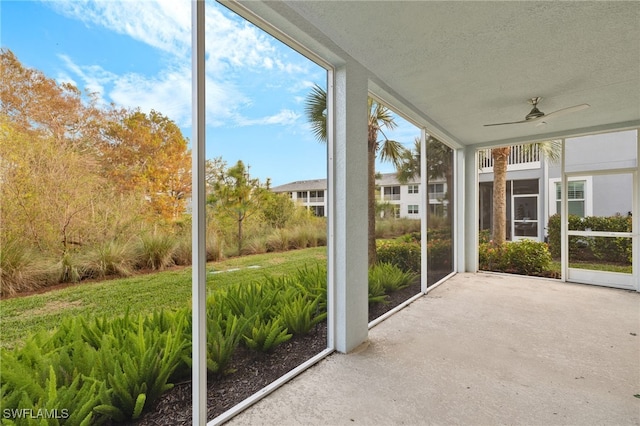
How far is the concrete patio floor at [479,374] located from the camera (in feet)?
5.68

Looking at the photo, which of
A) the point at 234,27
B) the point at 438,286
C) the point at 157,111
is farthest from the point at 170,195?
the point at 438,286

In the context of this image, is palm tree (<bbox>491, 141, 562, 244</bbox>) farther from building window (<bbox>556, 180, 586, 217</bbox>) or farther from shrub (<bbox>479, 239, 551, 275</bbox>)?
building window (<bbox>556, 180, 586, 217</bbox>)

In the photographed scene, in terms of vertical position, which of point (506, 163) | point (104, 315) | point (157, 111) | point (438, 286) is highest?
point (506, 163)

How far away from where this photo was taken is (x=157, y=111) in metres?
1.60

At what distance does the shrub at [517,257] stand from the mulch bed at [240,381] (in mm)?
4769

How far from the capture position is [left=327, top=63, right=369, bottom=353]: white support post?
250 centimetres

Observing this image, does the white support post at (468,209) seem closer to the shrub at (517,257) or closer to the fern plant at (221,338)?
the shrub at (517,257)

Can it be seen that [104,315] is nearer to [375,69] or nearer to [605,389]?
[375,69]

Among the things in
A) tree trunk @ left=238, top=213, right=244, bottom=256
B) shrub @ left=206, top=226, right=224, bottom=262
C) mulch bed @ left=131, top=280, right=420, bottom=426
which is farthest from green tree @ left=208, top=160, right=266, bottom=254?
mulch bed @ left=131, top=280, right=420, bottom=426

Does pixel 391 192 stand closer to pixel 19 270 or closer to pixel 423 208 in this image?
pixel 423 208

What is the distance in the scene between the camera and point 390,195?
11.6 feet

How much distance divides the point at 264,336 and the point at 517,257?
5567mm

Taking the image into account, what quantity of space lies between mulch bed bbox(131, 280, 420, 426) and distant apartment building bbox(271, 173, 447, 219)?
1.14 m

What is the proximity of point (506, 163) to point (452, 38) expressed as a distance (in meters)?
4.95
